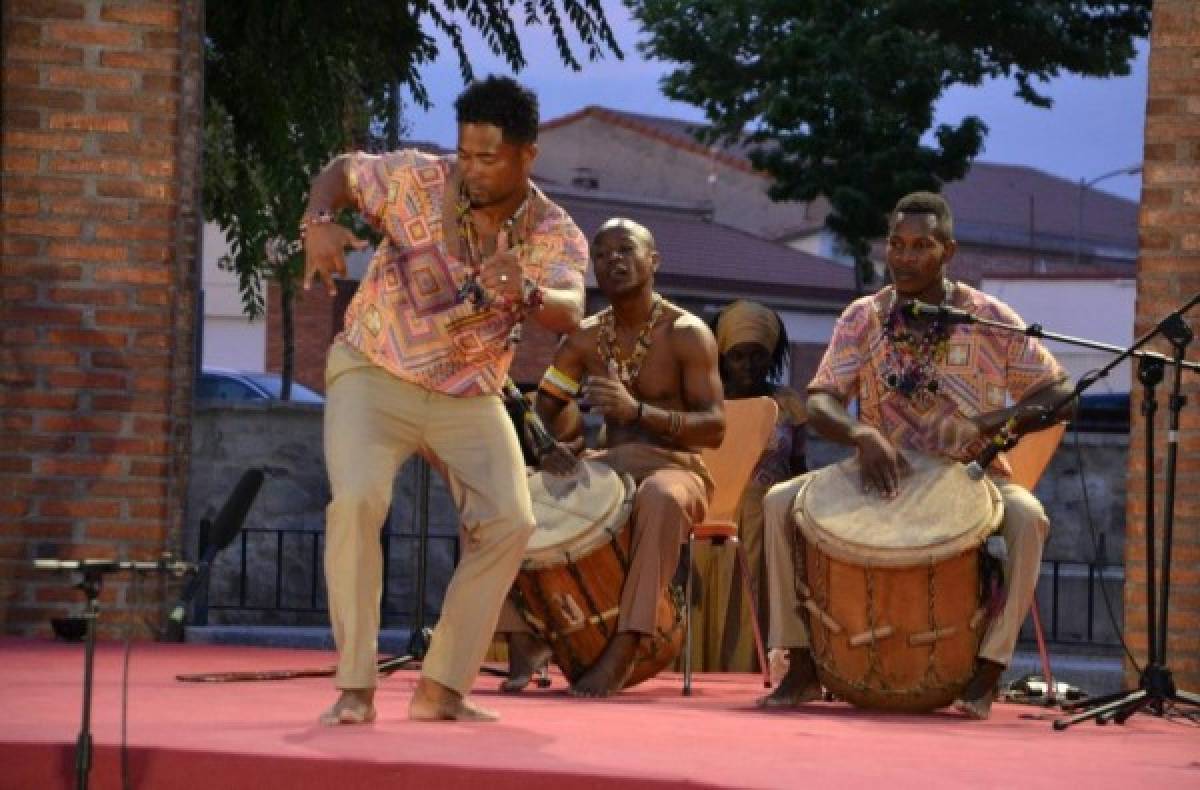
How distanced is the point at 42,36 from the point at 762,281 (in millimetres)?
28795

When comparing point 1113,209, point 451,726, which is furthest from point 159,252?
point 1113,209

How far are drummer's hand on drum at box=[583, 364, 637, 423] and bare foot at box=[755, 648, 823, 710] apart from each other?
1013mm

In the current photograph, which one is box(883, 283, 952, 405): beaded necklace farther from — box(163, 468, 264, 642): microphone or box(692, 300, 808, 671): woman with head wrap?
box(163, 468, 264, 642): microphone

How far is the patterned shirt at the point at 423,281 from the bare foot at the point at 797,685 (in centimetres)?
199

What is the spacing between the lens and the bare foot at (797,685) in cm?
816

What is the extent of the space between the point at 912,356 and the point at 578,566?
1.32m

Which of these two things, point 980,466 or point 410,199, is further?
point 980,466

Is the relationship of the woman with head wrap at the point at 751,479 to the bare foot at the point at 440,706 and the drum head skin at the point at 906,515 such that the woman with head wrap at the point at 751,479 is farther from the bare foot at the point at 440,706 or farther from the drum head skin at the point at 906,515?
the bare foot at the point at 440,706

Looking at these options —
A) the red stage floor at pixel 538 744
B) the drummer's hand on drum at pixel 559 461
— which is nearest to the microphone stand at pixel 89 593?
the red stage floor at pixel 538 744

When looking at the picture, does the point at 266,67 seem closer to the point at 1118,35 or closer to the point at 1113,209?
the point at 1118,35

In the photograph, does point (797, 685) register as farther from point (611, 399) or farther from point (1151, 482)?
point (1151, 482)

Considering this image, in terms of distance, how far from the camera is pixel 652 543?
852 cm

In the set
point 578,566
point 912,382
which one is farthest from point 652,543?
point 912,382

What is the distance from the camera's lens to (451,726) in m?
6.55
